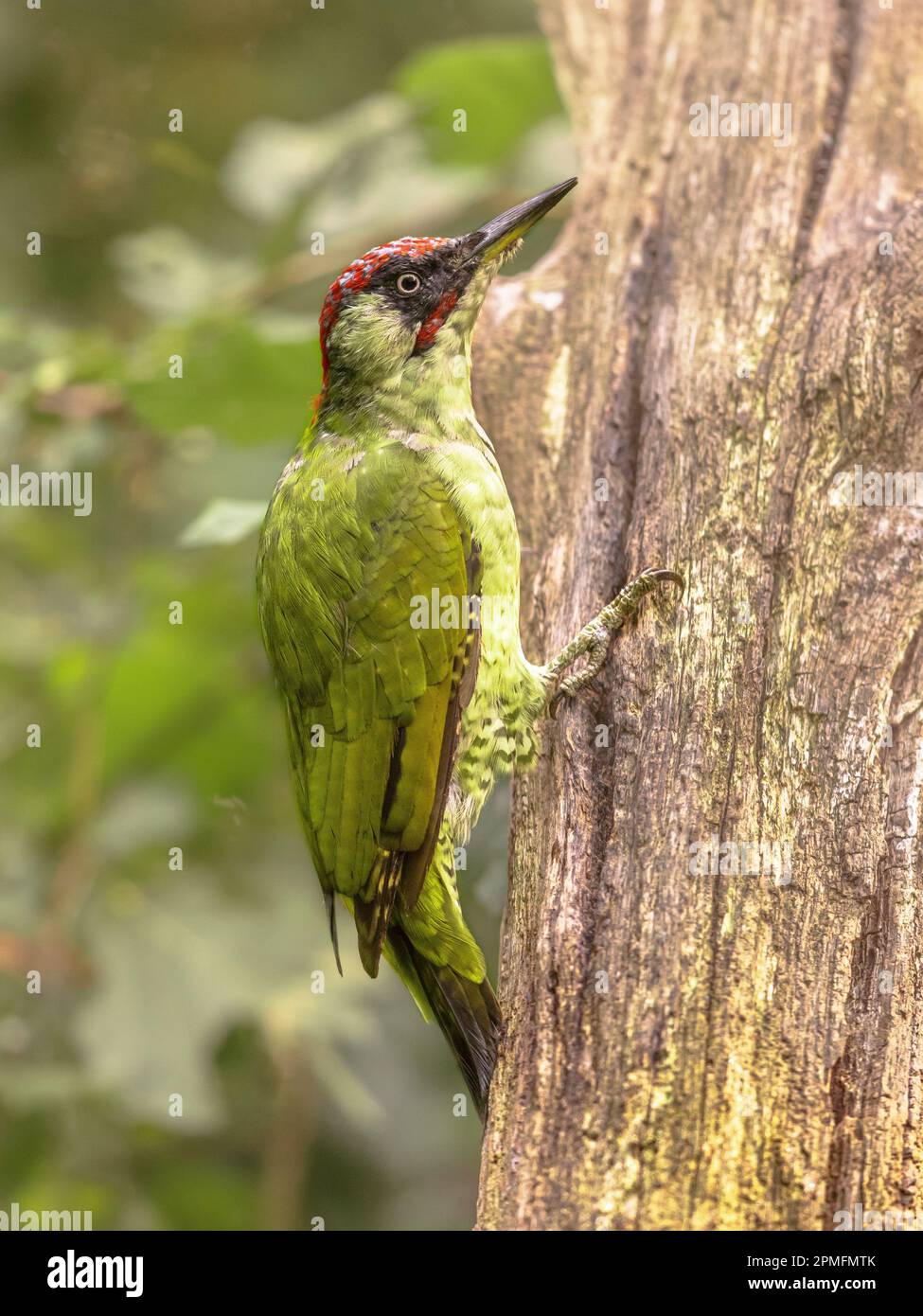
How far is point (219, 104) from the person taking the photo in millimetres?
5359

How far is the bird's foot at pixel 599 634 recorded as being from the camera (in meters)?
2.57

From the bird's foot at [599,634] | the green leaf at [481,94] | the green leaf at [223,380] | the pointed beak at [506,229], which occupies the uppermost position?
the green leaf at [481,94]

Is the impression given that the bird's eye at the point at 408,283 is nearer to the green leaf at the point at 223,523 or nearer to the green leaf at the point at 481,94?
the green leaf at the point at 481,94

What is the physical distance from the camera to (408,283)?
3.13 metres

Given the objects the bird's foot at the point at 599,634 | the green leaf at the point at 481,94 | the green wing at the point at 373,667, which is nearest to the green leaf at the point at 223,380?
the green wing at the point at 373,667

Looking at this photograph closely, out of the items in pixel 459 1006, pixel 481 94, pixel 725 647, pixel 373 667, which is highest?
pixel 481 94

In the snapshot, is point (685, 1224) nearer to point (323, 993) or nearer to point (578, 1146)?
point (578, 1146)

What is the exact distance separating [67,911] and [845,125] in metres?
2.72

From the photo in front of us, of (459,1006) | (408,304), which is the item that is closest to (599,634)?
(459,1006)

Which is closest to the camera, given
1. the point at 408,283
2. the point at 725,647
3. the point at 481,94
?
the point at 725,647

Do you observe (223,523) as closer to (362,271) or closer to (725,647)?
(362,271)

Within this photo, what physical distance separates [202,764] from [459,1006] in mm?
1236

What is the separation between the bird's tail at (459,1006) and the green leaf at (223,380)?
125 cm
